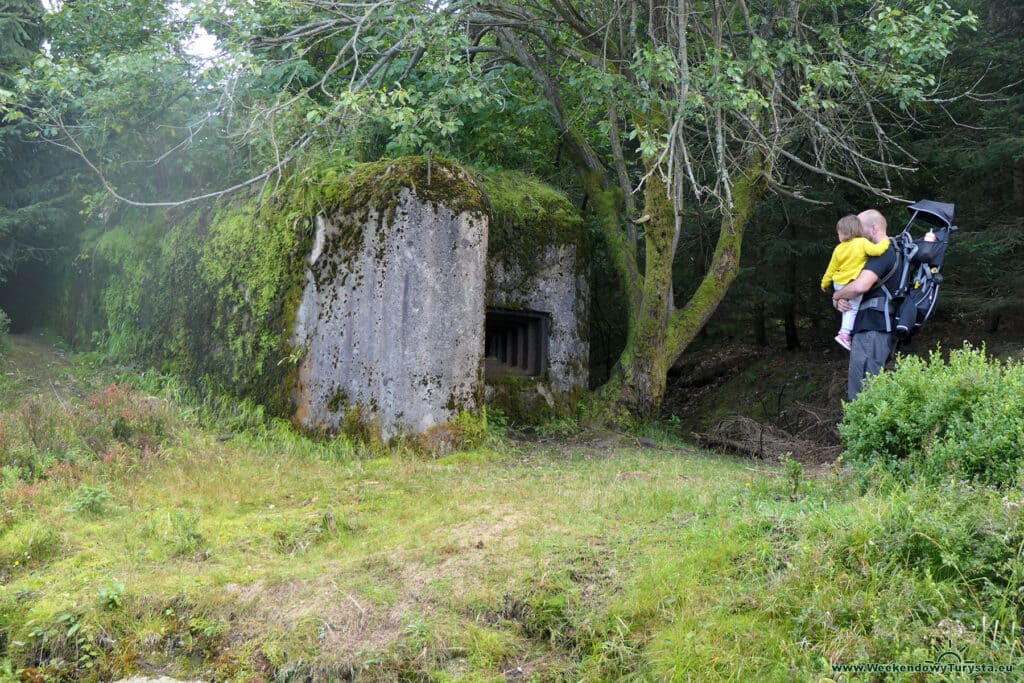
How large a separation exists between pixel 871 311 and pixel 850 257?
0.55 meters

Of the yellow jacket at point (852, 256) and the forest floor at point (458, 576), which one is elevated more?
the yellow jacket at point (852, 256)

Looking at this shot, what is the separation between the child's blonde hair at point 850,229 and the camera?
832 cm

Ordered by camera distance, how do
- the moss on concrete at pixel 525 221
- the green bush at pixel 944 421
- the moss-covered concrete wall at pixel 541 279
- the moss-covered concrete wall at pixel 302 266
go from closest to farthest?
1. the green bush at pixel 944 421
2. the moss-covered concrete wall at pixel 302 266
3. the moss-covered concrete wall at pixel 541 279
4. the moss on concrete at pixel 525 221

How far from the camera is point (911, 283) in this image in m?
8.34

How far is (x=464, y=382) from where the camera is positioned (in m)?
9.34

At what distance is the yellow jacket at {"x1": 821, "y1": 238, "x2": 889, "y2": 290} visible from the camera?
320 inches

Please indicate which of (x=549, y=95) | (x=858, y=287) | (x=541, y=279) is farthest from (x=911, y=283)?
(x=549, y=95)

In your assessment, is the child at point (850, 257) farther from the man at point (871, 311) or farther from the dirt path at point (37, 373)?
the dirt path at point (37, 373)

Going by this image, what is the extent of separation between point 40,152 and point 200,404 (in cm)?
724

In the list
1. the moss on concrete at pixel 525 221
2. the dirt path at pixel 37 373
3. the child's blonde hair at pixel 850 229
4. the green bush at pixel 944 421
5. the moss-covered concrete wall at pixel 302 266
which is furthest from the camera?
the moss on concrete at pixel 525 221

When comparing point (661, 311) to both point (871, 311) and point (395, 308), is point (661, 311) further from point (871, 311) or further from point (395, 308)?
point (395, 308)

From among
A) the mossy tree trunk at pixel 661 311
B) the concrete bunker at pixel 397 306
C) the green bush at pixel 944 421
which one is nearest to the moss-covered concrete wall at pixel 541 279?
the mossy tree trunk at pixel 661 311

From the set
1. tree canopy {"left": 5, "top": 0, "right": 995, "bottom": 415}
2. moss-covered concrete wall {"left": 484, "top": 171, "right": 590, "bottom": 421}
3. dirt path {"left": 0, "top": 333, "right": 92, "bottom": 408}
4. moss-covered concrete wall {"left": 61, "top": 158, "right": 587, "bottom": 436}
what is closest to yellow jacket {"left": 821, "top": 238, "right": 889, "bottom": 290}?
tree canopy {"left": 5, "top": 0, "right": 995, "bottom": 415}

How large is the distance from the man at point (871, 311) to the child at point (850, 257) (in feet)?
0.17
